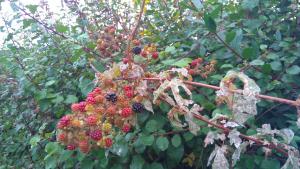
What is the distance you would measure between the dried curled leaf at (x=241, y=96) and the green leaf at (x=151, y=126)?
303 millimetres

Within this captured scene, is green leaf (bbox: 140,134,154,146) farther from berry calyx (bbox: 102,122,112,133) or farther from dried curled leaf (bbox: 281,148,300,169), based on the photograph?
dried curled leaf (bbox: 281,148,300,169)

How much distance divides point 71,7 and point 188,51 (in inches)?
29.5

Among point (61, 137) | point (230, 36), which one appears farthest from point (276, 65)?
point (61, 137)

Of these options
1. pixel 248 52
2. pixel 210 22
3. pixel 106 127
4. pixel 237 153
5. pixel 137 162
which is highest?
pixel 210 22

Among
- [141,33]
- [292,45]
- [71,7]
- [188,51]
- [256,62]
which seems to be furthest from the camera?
[71,7]

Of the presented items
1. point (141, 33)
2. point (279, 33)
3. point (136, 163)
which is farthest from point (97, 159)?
point (279, 33)

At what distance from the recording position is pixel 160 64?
1530 millimetres

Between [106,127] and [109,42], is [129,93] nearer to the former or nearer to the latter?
[106,127]

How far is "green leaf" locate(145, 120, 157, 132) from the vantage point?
1289 millimetres

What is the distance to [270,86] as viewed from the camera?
1363 mm

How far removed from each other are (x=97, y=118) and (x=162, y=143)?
31cm

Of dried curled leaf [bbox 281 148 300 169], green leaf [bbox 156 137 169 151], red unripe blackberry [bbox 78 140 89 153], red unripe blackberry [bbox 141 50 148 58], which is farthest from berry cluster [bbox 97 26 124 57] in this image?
dried curled leaf [bbox 281 148 300 169]

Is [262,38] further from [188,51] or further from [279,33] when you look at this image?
[188,51]

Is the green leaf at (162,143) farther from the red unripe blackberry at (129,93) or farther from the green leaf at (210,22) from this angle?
the green leaf at (210,22)
